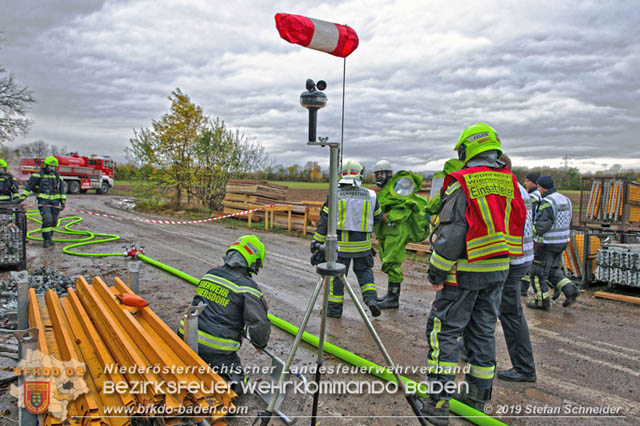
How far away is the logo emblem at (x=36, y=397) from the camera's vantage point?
254cm

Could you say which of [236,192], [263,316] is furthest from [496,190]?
[236,192]

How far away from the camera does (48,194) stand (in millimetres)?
9719

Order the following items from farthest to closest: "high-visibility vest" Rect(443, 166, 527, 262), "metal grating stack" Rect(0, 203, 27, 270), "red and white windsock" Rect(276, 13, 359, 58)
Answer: "metal grating stack" Rect(0, 203, 27, 270) < "high-visibility vest" Rect(443, 166, 527, 262) < "red and white windsock" Rect(276, 13, 359, 58)

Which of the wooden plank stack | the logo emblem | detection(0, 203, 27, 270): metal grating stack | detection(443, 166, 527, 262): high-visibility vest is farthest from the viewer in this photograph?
the wooden plank stack

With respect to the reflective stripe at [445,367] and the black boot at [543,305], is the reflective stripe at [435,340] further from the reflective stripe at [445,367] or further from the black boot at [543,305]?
the black boot at [543,305]

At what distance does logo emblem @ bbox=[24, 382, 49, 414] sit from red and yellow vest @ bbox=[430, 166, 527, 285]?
2810 mm

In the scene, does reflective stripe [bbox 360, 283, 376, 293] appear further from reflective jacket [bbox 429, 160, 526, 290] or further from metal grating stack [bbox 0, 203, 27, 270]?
metal grating stack [bbox 0, 203, 27, 270]

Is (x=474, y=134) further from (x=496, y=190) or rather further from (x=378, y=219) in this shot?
(x=378, y=219)

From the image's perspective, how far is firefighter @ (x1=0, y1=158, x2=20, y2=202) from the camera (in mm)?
8312

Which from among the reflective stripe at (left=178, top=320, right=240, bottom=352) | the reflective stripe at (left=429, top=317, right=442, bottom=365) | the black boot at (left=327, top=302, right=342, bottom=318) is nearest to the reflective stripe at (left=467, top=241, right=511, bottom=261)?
the reflective stripe at (left=429, top=317, right=442, bottom=365)

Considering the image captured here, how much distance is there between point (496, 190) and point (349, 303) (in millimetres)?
3586

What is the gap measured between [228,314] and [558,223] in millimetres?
5297

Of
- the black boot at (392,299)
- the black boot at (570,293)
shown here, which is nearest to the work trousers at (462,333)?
the black boot at (392,299)

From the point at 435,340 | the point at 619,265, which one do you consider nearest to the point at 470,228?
the point at 435,340
